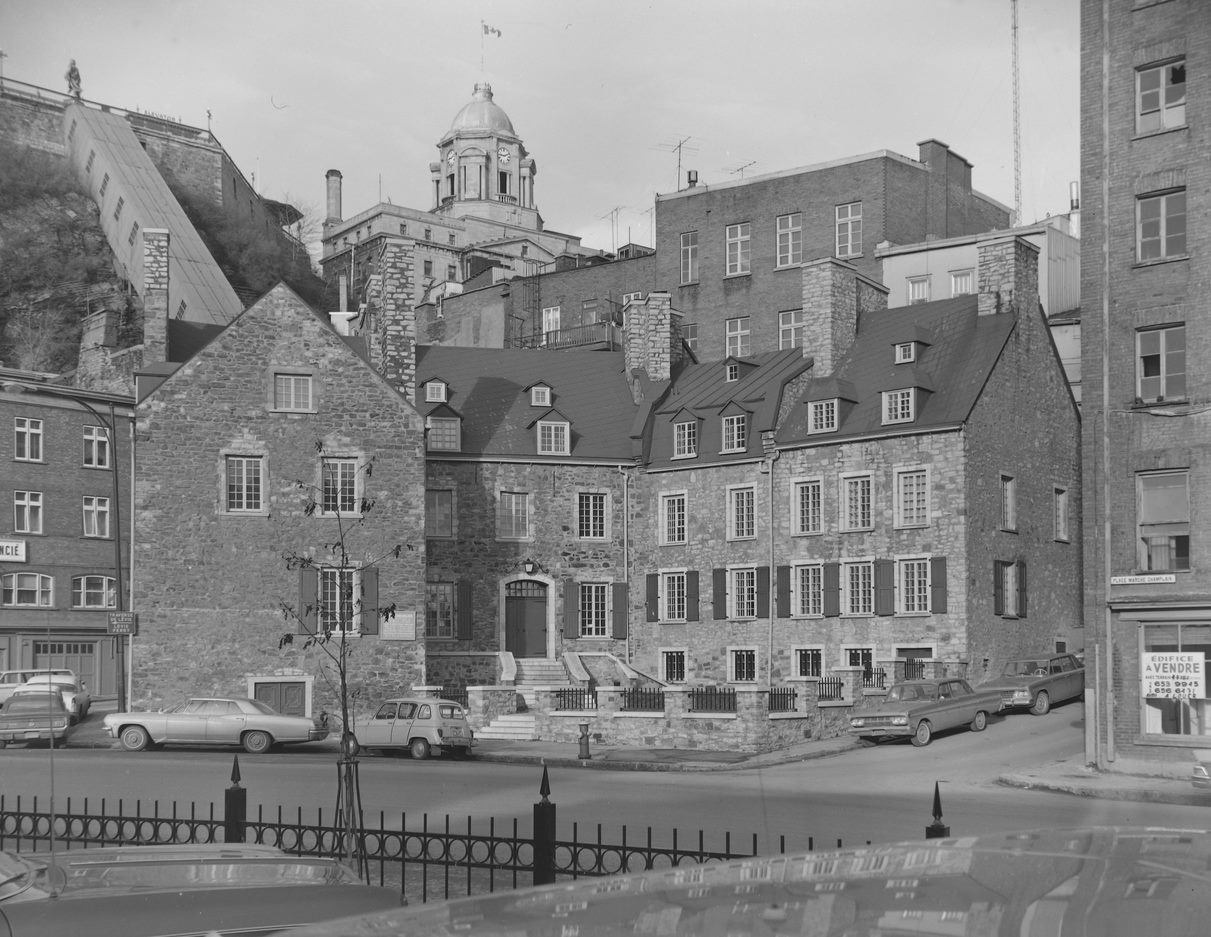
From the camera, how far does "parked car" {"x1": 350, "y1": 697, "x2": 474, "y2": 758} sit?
111 ft

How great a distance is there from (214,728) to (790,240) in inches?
1282

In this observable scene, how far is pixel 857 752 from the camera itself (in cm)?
3250

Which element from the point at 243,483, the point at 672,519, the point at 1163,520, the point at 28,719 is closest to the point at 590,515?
the point at 672,519

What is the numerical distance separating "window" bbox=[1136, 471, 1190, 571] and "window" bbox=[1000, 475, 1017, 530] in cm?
1311

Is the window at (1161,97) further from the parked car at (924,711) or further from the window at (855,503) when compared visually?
the window at (855,503)

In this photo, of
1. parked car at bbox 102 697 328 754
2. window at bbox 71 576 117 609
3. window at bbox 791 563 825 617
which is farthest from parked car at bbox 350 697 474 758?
window at bbox 71 576 117 609

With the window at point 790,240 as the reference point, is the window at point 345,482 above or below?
below

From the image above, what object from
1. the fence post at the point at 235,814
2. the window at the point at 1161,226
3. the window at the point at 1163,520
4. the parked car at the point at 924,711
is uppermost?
the window at the point at 1161,226

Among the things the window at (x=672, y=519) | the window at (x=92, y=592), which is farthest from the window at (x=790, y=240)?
the window at (x=92, y=592)

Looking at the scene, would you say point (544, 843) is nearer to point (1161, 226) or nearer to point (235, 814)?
point (235, 814)

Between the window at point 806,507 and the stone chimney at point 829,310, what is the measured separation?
3990mm

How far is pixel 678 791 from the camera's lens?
25.0m

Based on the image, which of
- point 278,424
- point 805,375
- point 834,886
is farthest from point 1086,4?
point 834,886

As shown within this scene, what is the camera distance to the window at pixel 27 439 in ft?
176
